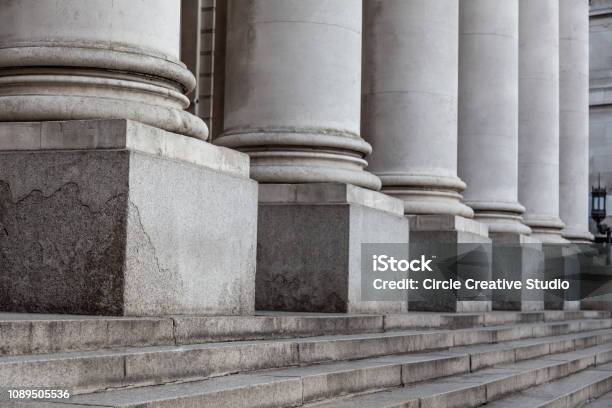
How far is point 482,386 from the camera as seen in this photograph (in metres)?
19.7

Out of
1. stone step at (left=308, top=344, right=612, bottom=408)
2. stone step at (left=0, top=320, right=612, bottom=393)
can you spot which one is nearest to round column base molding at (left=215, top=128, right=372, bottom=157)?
stone step at (left=0, top=320, right=612, bottom=393)

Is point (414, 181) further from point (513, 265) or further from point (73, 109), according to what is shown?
point (73, 109)

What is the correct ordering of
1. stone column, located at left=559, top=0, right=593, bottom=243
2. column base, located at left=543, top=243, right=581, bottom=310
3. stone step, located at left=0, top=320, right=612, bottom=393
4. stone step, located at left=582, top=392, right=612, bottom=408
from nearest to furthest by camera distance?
stone step, located at left=0, top=320, right=612, bottom=393 → stone step, located at left=582, top=392, right=612, bottom=408 → column base, located at left=543, top=243, right=581, bottom=310 → stone column, located at left=559, top=0, right=593, bottom=243

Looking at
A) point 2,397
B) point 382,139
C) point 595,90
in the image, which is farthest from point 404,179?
point 595,90

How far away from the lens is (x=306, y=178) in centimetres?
2527

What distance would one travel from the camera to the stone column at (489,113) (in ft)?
139

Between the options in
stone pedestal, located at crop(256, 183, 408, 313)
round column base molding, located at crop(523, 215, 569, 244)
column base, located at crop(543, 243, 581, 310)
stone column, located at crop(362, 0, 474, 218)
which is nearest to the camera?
stone pedestal, located at crop(256, 183, 408, 313)

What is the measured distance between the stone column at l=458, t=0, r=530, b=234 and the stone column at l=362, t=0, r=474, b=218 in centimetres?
830

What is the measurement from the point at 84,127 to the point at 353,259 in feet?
31.9

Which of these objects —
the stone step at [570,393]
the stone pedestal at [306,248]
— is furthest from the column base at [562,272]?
the stone pedestal at [306,248]

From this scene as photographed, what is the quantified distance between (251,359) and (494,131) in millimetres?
28351

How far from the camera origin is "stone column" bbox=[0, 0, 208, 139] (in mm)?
17438

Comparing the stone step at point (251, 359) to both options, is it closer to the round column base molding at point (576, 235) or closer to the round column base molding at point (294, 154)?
the round column base molding at point (294, 154)

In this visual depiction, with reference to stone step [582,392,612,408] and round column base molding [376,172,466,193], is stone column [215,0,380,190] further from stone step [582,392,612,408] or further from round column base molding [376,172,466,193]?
stone step [582,392,612,408]
